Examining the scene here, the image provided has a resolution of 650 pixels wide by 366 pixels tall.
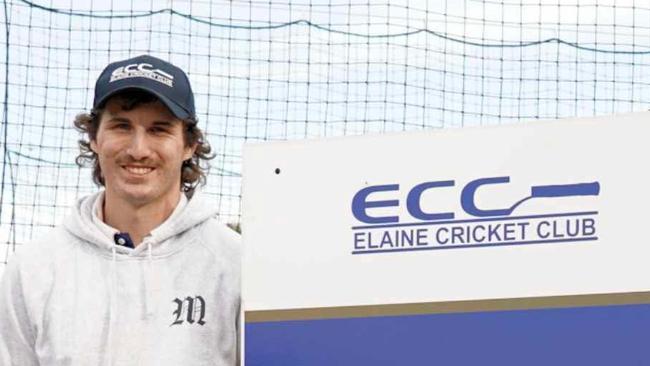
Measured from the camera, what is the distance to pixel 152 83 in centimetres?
232

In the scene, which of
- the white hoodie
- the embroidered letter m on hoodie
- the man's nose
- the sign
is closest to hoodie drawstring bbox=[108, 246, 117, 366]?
the white hoodie

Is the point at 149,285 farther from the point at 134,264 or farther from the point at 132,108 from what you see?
the point at 132,108

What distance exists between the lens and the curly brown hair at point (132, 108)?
7.65 ft

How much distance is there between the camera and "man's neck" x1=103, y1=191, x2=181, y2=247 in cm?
238

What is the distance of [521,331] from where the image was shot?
198 cm

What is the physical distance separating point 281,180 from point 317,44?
3.17 m

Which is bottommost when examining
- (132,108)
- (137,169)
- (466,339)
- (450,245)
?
(466,339)

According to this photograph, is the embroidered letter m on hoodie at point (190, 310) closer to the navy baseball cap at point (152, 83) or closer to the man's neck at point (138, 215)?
the man's neck at point (138, 215)

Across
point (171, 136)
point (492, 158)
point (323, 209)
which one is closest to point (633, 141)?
point (492, 158)

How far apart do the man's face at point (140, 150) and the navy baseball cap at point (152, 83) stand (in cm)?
2

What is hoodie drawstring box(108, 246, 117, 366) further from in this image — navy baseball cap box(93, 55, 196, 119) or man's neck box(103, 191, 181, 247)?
navy baseball cap box(93, 55, 196, 119)

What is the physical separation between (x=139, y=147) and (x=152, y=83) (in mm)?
129

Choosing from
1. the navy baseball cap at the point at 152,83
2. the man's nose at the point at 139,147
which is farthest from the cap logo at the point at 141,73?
the man's nose at the point at 139,147

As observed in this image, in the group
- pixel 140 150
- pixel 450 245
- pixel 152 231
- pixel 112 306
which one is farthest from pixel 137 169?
pixel 450 245
